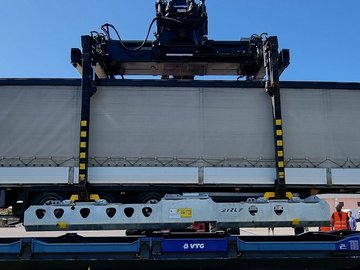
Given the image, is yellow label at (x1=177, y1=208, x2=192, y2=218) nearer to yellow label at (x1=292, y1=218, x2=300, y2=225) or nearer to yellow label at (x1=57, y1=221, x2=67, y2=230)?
yellow label at (x1=292, y1=218, x2=300, y2=225)

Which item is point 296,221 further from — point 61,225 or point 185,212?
point 61,225

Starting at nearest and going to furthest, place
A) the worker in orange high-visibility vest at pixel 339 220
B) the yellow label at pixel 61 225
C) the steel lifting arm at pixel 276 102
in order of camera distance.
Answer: the yellow label at pixel 61 225, the steel lifting arm at pixel 276 102, the worker in orange high-visibility vest at pixel 339 220

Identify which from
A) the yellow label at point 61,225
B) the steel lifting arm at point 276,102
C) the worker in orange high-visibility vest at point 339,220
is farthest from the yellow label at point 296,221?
the worker in orange high-visibility vest at point 339,220

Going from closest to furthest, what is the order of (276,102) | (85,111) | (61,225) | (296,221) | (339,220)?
1. (61,225)
2. (296,221)
3. (85,111)
4. (276,102)
5. (339,220)

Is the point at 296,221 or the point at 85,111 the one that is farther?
the point at 85,111

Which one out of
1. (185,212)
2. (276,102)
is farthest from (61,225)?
(276,102)

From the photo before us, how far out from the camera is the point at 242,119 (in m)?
7.42

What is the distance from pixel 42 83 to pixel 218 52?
12.2 feet

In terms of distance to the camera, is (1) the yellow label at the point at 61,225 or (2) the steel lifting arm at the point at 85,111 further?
(2) the steel lifting arm at the point at 85,111

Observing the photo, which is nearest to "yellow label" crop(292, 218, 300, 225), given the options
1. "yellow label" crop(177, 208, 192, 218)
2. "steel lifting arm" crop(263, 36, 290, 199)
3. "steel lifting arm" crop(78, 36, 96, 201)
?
"steel lifting arm" crop(263, 36, 290, 199)

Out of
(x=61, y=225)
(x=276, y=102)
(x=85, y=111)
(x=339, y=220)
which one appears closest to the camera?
(x=61, y=225)

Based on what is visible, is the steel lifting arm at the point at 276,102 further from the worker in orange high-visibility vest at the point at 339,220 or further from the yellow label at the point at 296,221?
the worker in orange high-visibility vest at the point at 339,220

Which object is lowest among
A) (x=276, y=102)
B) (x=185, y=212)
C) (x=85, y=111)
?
(x=185, y=212)

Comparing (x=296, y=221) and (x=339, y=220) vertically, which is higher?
(x=339, y=220)
